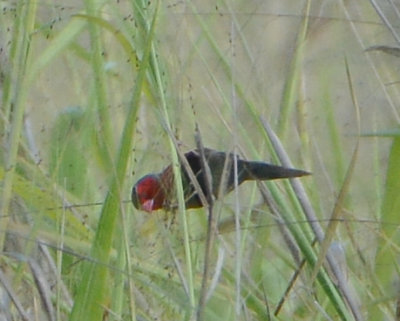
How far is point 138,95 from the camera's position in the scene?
3.54 ft

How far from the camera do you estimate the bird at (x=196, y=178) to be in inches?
44.6

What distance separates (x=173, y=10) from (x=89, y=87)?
0.16 metres

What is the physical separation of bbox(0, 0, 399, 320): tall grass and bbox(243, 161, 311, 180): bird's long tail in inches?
1.5

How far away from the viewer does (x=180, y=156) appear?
3.53 feet

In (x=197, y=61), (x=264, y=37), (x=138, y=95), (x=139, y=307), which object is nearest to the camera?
(x=138, y=95)

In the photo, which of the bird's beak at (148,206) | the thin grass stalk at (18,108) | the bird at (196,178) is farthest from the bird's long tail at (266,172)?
the thin grass stalk at (18,108)

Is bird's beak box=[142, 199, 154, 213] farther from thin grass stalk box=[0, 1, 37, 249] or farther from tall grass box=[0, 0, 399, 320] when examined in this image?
thin grass stalk box=[0, 1, 37, 249]

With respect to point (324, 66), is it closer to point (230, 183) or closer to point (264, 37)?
point (264, 37)

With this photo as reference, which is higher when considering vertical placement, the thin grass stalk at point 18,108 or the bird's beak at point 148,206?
the thin grass stalk at point 18,108

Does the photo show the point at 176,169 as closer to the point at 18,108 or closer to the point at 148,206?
the point at 148,206

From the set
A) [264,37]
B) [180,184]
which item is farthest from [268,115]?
[180,184]

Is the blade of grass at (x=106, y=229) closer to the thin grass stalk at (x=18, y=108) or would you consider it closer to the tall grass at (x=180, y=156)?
the tall grass at (x=180, y=156)

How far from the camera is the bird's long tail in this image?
3.75 ft

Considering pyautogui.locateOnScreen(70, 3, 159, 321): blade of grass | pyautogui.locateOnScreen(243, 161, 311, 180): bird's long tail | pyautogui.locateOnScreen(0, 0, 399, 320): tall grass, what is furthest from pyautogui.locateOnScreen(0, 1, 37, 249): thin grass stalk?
pyautogui.locateOnScreen(243, 161, 311, 180): bird's long tail
